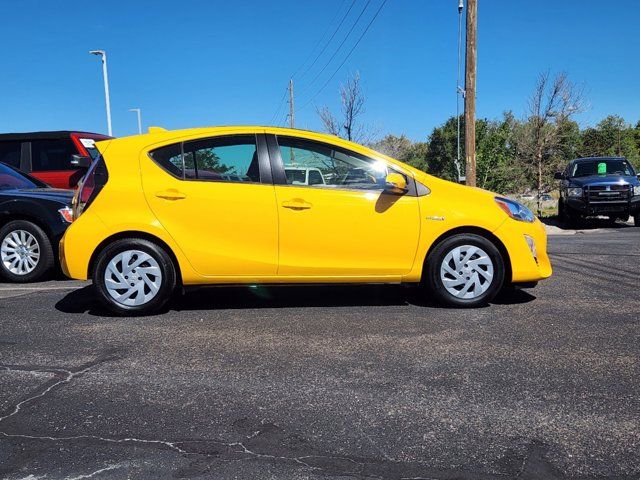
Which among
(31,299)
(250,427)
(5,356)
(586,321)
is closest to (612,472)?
(250,427)

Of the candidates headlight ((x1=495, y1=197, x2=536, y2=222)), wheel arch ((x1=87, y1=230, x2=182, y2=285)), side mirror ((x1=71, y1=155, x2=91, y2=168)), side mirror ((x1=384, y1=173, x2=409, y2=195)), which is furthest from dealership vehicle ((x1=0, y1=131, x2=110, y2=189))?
headlight ((x1=495, y1=197, x2=536, y2=222))

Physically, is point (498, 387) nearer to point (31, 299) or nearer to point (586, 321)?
point (586, 321)

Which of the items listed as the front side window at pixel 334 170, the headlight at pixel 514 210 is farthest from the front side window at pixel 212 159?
the headlight at pixel 514 210

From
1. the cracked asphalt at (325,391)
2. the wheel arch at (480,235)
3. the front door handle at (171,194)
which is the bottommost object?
the cracked asphalt at (325,391)

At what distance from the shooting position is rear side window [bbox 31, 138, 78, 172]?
8.99 meters

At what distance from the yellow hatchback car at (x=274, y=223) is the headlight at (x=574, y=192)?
937 centimetres

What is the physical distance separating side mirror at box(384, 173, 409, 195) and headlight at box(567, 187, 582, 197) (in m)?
10.1

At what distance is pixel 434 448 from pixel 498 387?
0.82m

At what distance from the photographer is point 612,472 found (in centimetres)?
219

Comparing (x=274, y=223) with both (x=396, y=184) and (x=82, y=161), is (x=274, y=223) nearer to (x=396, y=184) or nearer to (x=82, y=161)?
(x=396, y=184)

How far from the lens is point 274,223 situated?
465cm

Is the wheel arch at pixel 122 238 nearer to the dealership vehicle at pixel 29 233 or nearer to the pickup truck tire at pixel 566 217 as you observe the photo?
the dealership vehicle at pixel 29 233

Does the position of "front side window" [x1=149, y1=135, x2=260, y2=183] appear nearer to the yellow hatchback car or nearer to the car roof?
the yellow hatchback car

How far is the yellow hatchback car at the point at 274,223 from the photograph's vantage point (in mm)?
4637
